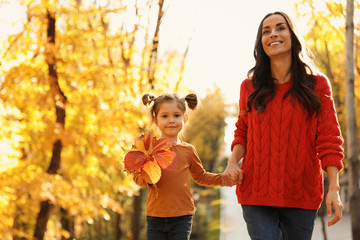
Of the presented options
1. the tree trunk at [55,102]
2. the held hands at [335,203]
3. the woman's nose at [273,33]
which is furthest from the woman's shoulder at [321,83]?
the tree trunk at [55,102]

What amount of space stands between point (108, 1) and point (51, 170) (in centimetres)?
299

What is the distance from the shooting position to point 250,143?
241cm

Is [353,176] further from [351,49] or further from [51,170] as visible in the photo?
[51,170]

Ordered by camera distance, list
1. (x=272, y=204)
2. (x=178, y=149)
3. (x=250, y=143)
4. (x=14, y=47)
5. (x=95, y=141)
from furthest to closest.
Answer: (x=95, y=141)
(x=14, y=47)
(x=178, y=149)
(x=250, y=143)
(x=272, y=204)

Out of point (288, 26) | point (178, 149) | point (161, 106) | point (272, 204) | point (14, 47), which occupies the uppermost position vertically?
point (14, 47)

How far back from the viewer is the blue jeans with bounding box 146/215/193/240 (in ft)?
8.39

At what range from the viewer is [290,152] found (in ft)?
7.50

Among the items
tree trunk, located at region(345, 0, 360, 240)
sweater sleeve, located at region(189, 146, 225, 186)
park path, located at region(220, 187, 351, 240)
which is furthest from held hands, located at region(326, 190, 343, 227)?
park path, located at region(220, 187, 351, 240)

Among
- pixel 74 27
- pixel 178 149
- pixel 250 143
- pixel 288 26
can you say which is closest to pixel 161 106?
pixel 178 149

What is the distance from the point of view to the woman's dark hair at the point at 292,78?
2.30m

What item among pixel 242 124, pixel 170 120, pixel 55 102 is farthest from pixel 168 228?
pixel 55 102

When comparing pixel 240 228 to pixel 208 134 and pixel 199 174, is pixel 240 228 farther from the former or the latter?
pixel 199 174

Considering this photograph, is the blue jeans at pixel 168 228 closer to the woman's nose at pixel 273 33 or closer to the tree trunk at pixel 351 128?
the woman's nose at pixel 273 33

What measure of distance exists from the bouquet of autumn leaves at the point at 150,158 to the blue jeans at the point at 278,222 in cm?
55
